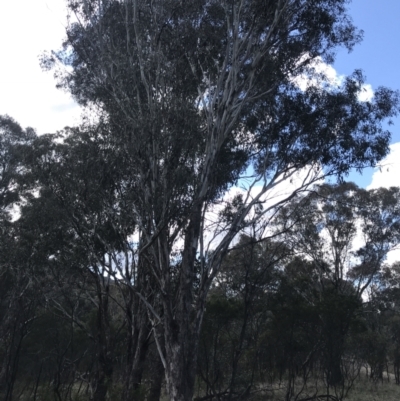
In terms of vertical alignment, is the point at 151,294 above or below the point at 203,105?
below

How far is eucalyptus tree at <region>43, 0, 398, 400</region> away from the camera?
9727 millimetres

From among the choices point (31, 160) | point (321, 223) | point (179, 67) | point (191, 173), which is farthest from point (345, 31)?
point (321, 223)

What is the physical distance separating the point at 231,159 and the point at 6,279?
50.3 feet

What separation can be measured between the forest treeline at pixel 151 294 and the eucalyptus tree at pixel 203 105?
0.97 m

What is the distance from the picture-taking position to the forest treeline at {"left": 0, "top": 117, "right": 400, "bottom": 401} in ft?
37.6

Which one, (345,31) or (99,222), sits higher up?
(345,31)

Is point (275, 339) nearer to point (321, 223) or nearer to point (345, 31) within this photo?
point (321, 223)

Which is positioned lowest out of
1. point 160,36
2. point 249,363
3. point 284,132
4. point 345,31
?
point 249,363

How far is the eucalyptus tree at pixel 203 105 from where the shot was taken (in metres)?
9.73

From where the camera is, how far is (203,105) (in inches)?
439

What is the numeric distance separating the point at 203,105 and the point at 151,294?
15.3 feet

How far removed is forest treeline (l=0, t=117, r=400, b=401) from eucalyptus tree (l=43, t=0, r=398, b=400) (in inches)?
38.0

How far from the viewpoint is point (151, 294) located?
1156 centimetres

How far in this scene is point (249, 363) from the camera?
21.0 m
